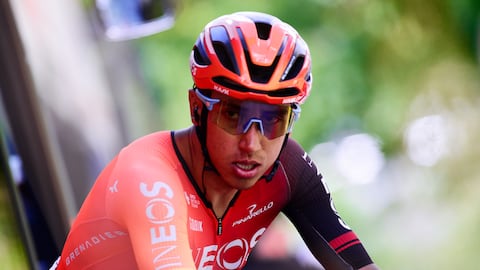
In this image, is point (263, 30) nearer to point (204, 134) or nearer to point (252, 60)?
point (252, 60)

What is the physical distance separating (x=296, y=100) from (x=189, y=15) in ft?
30.5

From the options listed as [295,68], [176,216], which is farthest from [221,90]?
[176,216]

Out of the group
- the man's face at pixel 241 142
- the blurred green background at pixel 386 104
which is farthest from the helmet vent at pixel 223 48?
the blurred green background at pixel 386 104

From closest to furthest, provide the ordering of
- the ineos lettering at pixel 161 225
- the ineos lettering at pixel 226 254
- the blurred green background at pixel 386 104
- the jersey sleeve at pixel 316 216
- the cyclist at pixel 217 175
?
the ineos lettering at pixel 161 225
the cyclist at pixel 217 175
the ineos lettering at pixel 226 254
the jersey sleeve at pixel 316 216
the blurred green background at pixel 386 104

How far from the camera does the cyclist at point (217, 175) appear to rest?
3.02 m

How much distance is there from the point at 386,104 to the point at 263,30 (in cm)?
1032

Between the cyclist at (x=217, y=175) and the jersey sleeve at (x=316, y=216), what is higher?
the cyclist at (x=217, y=175)

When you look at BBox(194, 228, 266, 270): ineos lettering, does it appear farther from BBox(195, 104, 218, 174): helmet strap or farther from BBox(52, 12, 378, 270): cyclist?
BBox(195, 104, 218, 174): helmet strap

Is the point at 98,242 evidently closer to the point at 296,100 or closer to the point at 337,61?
the point at 296,100

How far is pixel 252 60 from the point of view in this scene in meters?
3.17

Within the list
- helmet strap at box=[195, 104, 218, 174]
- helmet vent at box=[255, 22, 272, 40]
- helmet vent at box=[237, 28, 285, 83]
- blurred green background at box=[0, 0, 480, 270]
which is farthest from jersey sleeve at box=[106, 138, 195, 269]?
blurred green background at box=[0, 0, 480, 270]

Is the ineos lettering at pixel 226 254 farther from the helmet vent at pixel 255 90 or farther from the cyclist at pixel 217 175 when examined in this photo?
the helmet vent at pixel 255 90

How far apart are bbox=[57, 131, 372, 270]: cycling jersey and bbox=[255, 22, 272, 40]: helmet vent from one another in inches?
18.0

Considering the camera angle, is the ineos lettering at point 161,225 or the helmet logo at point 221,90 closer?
the ineos lettering at point 161,225
